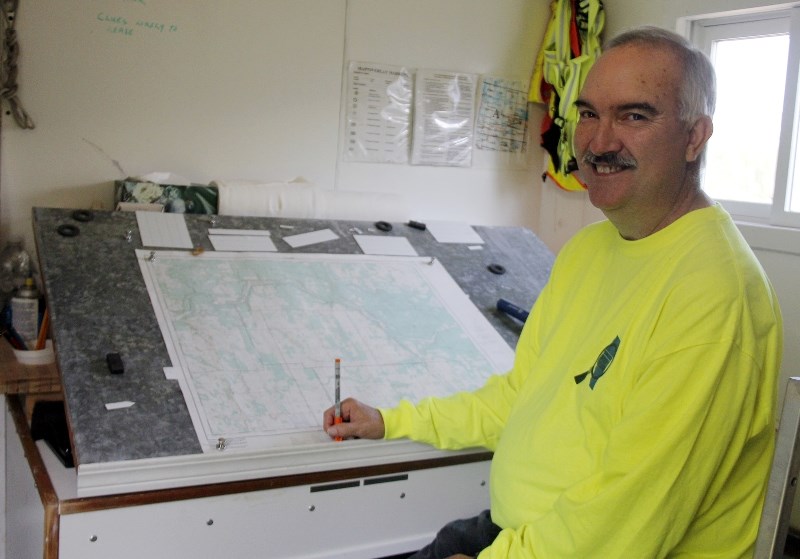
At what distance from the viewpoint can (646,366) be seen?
103cm

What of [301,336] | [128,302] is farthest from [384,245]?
[128,302]

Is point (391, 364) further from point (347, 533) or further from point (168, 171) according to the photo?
point (168, 171)

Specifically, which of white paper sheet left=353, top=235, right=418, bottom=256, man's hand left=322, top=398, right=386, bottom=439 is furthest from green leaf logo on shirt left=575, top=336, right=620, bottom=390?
white paper sheet left=353, top=235, right=418, bottom=256

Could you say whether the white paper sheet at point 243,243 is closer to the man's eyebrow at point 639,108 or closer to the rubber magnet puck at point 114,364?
the rubber magnet puck at point 114,364

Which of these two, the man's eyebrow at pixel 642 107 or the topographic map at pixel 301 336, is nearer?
the man's eyebrow at pixel 642 107

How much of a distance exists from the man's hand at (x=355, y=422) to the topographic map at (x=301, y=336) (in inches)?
1.4

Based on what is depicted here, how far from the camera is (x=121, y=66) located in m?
2.58

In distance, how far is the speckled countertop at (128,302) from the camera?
1.38 meters

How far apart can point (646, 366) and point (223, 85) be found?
2.14 metres

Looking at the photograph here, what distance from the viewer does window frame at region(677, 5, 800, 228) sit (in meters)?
2.66

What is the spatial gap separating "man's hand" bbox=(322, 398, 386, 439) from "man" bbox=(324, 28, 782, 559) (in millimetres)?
254

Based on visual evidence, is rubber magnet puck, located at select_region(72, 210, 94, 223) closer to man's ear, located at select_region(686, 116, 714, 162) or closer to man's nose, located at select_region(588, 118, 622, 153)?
man's nose, located at select_region(588, 118, 622, 153)

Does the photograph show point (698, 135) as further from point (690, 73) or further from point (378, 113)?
point (378, 113)

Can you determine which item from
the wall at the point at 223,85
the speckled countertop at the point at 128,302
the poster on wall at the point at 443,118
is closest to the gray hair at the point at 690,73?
the speckled countertop at the point at 128,302
